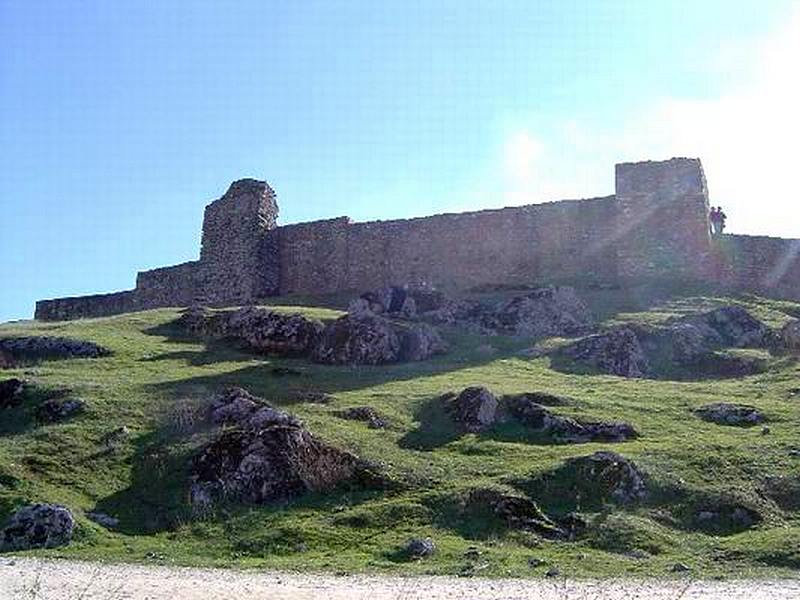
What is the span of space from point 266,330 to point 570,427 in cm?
1571

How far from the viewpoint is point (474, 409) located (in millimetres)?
25750

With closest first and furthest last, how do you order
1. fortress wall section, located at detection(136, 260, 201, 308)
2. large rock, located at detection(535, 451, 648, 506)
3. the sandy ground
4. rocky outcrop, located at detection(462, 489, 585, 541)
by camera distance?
the sandy ground
rocky outcrop, located at detection(462, 489, 585, 541)
large rock, located at detection(535, 451, 648, 506)
fortress wall section, located at detection(136, 260, 201, 308)

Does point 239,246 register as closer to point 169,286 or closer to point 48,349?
point 169,286

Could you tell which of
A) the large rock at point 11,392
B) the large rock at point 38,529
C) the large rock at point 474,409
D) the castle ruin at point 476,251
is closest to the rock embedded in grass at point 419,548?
the large rock at point 38,529

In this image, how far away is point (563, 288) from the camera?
4125 centimetres

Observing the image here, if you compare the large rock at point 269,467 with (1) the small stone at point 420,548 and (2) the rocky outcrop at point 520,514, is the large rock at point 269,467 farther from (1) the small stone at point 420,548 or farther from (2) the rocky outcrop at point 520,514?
(1) the small stone at point 420,548

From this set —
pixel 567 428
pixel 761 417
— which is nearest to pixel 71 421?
pixel 567 428

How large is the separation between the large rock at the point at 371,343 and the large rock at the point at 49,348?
7909mm

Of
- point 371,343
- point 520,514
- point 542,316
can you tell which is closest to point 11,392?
point 371,343

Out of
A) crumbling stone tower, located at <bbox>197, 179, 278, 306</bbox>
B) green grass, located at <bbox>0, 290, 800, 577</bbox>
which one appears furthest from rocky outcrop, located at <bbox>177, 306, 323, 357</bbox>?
crumbling stone tower, located at <bbox>197, 179, 278, 306</bbox>

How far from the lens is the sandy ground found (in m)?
13.6

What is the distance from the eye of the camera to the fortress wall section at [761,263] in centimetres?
4438

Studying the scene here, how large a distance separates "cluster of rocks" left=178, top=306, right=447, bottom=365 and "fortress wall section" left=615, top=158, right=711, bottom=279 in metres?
12.8

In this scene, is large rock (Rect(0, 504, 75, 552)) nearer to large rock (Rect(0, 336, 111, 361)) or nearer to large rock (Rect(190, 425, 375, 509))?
large rock (Rect(190, 425, 375, 509))
